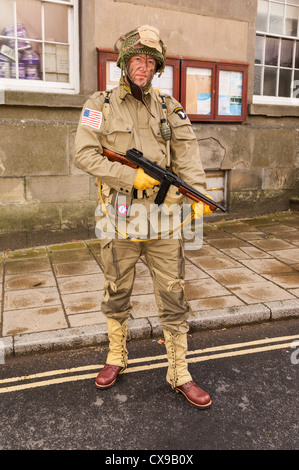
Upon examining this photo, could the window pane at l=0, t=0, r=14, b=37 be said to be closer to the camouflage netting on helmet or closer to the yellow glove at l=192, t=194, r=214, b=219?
the camouflage netting on helmet

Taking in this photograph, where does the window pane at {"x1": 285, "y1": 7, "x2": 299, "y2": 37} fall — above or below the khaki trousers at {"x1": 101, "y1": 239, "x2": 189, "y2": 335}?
above

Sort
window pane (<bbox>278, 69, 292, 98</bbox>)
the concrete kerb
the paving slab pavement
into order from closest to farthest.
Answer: the concrete kerb
the paving slab pavement
window pane (<bbox>278, 69, 292, 98</bbox>)

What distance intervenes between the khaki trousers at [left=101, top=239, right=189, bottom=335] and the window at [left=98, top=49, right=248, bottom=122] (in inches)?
175

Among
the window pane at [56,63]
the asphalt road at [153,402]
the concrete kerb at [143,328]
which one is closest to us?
the asphalt road at [153,402]

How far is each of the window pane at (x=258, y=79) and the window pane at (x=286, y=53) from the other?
0.58m

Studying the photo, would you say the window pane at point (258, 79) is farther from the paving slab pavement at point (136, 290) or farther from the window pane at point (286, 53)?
the paving slab pavement at point (136, 290)

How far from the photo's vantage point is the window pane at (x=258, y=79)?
26.7 ft

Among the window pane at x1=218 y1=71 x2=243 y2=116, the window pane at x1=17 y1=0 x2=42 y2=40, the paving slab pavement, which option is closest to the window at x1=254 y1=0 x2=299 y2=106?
the window pane at x1=218 y1=71 x2=243 y2=116

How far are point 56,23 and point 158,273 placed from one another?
16.7 ft

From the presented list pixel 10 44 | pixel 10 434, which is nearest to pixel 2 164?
pixel 10 44

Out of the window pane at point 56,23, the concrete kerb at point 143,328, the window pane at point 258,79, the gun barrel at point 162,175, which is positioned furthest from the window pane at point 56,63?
the gun barrel at point 162,175

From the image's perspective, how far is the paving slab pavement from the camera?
383cm

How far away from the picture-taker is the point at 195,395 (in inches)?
114

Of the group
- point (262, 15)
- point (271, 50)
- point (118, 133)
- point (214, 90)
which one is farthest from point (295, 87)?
point (118, 133)
